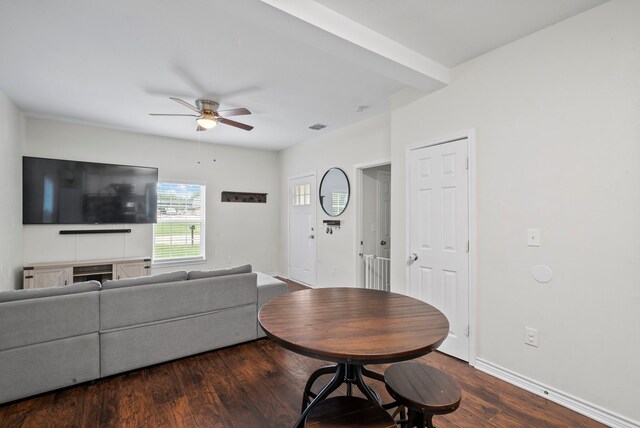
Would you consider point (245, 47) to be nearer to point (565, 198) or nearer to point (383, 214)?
point (565, 198)

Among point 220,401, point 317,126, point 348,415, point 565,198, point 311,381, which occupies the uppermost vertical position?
point 317,126

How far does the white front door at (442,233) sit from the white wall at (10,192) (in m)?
4.72

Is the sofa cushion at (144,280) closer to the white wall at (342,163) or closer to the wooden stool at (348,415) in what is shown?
the wooden stool at (348,415)

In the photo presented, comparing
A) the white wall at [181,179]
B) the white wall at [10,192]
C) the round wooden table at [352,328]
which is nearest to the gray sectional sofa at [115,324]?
the round wooden table at [352,328]

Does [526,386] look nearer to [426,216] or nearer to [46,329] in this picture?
[426,216]

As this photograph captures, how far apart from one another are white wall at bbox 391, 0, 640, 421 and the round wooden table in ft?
3.80

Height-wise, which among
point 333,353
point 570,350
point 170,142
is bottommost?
point 570,350

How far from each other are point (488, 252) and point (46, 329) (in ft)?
11.7

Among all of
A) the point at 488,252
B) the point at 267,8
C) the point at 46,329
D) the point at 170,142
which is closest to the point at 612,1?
the point at 488,252

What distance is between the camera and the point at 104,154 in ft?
15.8

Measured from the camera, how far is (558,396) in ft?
6.96

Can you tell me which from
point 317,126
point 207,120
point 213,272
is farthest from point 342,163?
point 213,272

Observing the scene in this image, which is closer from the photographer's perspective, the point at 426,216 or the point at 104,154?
the point at 426,216

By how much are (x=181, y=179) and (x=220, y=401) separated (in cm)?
434
